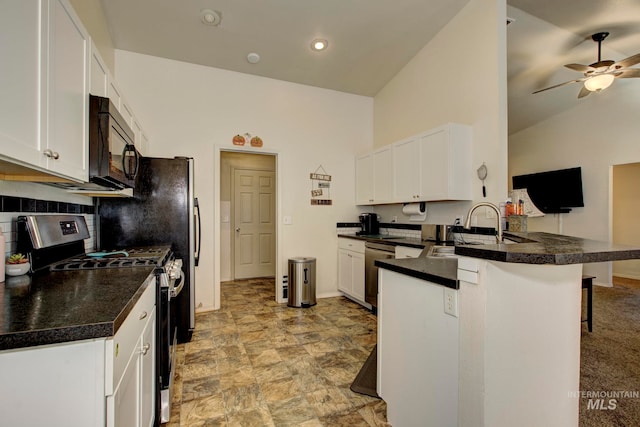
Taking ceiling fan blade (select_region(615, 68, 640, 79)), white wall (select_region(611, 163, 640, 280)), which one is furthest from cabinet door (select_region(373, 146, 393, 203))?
white wall (select_region(611, 163, 640, 280))

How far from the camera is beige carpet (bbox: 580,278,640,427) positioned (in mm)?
1811

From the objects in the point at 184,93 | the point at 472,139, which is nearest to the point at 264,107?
the point at 184,93

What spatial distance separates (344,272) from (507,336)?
314 centimetres

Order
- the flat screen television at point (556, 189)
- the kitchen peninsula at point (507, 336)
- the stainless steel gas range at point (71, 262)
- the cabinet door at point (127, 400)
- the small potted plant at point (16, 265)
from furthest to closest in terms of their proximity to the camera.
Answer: the flat screen television at point (556, 189) < the stainless steel gas range at point (71, 262) < the small potted plant at point (16, 265) < the kitchen peninsula at point (507, 336) < the cabinet door at point (127, 400)

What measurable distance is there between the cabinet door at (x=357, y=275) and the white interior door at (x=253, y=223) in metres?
2.18

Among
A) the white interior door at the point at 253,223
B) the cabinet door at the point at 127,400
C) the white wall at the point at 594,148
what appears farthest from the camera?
the white interior door at the point at 253,223

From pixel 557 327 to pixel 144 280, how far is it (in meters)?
1.82

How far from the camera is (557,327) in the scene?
122cm

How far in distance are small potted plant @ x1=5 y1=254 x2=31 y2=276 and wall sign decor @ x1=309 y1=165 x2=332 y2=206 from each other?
3.21 m

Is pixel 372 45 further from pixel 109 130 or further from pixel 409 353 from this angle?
pixel 409 353

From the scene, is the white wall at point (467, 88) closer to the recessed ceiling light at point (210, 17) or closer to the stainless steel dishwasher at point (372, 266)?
the stainless steel dishwasher at point (372, 266)

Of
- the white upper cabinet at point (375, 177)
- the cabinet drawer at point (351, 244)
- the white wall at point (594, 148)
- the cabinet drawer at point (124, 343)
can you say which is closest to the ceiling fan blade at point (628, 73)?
the white wall at point (594, 148)

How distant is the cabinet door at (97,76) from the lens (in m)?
1.59

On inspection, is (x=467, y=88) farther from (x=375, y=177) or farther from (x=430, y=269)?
(x=430, y=269)
